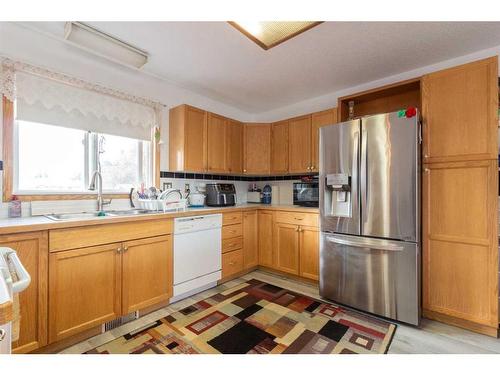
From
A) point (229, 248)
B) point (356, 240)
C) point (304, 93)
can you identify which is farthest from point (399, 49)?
point (229, 248)

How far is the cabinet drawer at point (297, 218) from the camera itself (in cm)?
265

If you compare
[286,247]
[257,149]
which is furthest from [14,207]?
[257,149]

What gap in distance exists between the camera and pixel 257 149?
352 centimetres

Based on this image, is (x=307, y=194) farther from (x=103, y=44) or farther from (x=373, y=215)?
(x=103, y=44)

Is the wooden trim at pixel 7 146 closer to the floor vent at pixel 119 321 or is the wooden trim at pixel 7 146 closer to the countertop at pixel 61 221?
the countertop at pixel 61 221

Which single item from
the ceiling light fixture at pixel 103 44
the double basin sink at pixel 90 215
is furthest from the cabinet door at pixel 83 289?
the ceiling light fixture at pixel 103 44

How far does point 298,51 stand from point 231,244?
7.04 ft

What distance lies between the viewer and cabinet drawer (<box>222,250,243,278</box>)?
2.75 m

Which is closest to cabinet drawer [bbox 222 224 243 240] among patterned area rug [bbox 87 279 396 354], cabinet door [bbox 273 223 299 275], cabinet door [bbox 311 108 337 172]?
cabinet door [bbox 273 223 299 275]

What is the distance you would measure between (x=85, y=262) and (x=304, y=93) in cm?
302

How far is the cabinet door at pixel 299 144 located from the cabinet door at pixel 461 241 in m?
1.34

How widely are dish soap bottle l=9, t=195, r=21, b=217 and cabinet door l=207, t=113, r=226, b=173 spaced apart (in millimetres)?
1763

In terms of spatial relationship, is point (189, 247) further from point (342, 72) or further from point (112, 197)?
point (342, 72)
